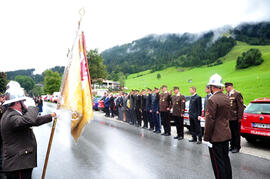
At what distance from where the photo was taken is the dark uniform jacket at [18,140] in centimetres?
308

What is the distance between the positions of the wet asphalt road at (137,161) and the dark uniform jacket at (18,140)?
2093mm

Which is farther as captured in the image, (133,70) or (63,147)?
(133,70)

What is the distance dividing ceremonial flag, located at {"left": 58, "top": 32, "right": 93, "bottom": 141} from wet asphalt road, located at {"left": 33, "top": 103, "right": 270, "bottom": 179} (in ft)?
6.43

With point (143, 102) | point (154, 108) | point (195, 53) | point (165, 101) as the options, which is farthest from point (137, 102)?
point (195, 53)

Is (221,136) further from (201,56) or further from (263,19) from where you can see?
(263,19)

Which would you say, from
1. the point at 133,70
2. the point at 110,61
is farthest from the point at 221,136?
the point at 110,61

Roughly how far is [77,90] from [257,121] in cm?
608

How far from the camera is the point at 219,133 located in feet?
13.7

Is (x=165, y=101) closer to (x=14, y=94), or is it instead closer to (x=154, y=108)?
(x=154, y=108)

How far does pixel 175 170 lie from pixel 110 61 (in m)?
183

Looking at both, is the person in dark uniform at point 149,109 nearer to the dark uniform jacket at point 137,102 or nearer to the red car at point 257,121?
the dark uniform jacket at point 137,102

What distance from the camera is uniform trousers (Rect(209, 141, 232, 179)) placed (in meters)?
4.07

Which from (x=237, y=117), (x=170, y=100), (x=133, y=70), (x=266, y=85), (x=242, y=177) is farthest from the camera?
(x=133, y=70)

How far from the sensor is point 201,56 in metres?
120
